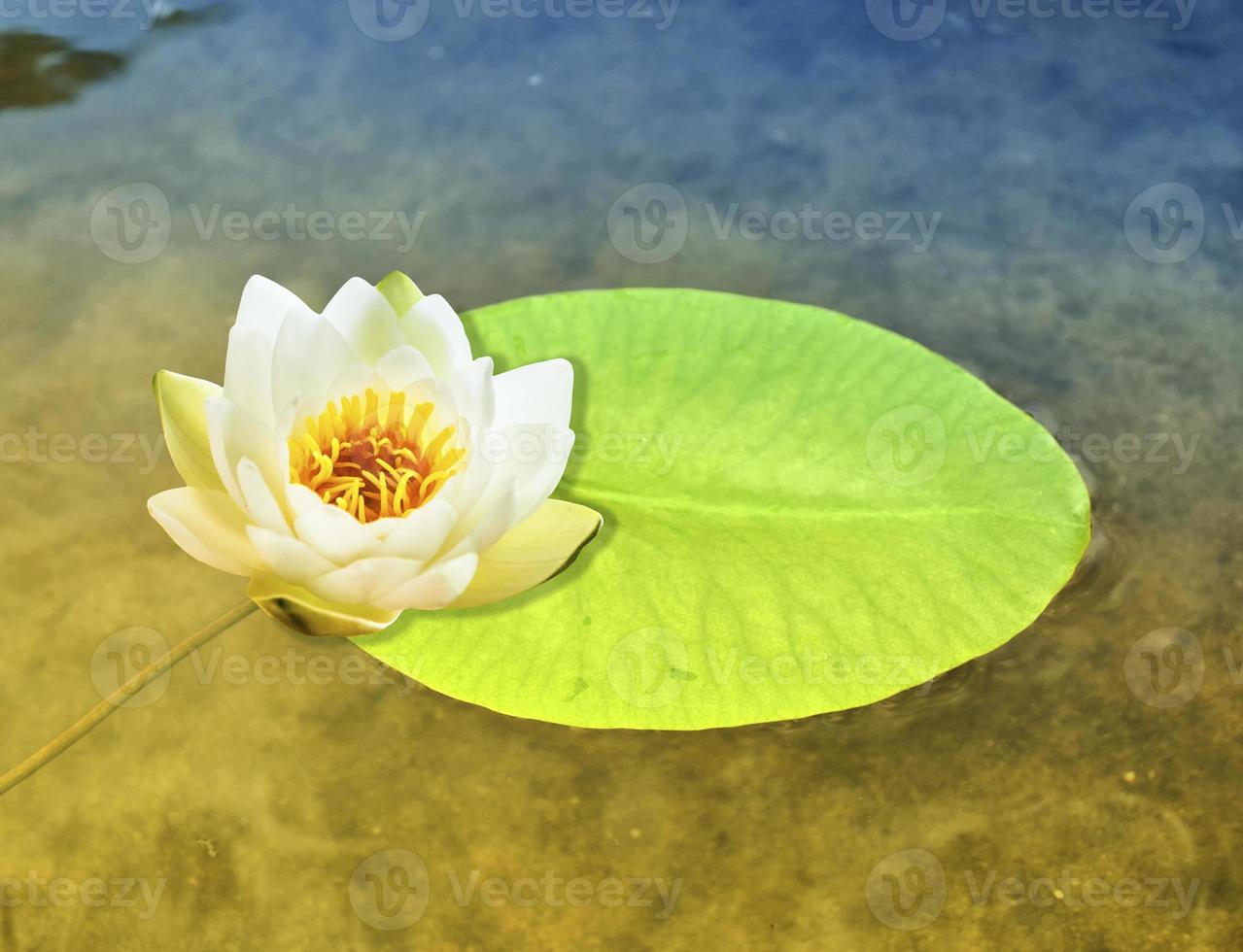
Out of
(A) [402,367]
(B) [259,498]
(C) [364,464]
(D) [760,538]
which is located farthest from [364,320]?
(D) [760,538]

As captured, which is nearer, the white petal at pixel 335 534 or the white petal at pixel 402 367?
the white petal at pixel 335 534

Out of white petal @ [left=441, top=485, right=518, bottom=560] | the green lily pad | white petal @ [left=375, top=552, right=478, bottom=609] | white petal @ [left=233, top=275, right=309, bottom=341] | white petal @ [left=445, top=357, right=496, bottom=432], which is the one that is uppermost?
white petal @ [left=233, top=275, right=309, bottom=341]

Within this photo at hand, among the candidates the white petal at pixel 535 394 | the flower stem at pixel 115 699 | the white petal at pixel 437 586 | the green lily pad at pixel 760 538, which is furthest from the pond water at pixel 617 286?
the white petal at pixel 535 394

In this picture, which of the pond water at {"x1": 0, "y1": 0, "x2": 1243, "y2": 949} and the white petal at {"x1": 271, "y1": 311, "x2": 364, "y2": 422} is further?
the pond water at {"x1": 0, "y1": 0, "x2": 1243, "y2": 949}

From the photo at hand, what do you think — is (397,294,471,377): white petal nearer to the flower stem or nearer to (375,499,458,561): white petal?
(375,499,458,561): white petal

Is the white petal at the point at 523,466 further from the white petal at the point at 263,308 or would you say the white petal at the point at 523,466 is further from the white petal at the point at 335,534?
the white petal at the point at 263,308

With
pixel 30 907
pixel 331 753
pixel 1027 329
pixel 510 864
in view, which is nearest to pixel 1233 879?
pixel 510 864

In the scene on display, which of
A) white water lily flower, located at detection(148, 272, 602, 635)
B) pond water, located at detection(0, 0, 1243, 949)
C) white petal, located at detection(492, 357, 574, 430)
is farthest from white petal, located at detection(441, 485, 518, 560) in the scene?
pond water, located at detection(0, 0, 1243, 949)

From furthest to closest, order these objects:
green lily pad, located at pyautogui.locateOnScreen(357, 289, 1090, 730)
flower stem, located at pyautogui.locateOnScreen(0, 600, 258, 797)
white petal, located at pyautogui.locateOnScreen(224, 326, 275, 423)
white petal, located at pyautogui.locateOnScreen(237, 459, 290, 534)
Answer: flower stem, located at pyautogui.locateOnScreen(0, 600, 258, 797) → green lily pad, located at pyautogui.locateOnScreen(357, 289, 1090, 730) → white petal, located at pyautogui.locateOnScreen(224, 326, 275, 423) → white petal, located at pyautogui.locateOnScreen(237, 459, 290, 534)
